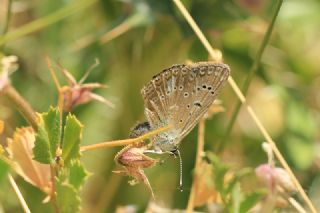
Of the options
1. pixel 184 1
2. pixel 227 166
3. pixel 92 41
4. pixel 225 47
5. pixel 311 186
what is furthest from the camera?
pixel 225 47

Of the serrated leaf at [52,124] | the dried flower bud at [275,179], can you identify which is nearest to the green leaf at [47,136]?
the serrated leaf at [52,124]

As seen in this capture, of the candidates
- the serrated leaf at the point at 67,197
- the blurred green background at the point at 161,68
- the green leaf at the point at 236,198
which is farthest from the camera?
the blurred green background at the point at 161,68

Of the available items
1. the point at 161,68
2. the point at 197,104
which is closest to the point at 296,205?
the point at 197,104

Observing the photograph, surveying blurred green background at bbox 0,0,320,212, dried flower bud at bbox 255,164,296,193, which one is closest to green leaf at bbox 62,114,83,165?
dried flower bud at bbox 255,164,296,193

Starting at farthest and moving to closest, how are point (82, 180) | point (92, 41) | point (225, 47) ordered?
1. point (225, 47)
2. point (92, 41)
3. point (82, 180)

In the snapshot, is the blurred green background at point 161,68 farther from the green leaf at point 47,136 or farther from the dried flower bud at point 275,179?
the green leaf at point 47,136

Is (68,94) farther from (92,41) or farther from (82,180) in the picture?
(92,41)

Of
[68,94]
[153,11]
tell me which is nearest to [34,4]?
[153,11]
